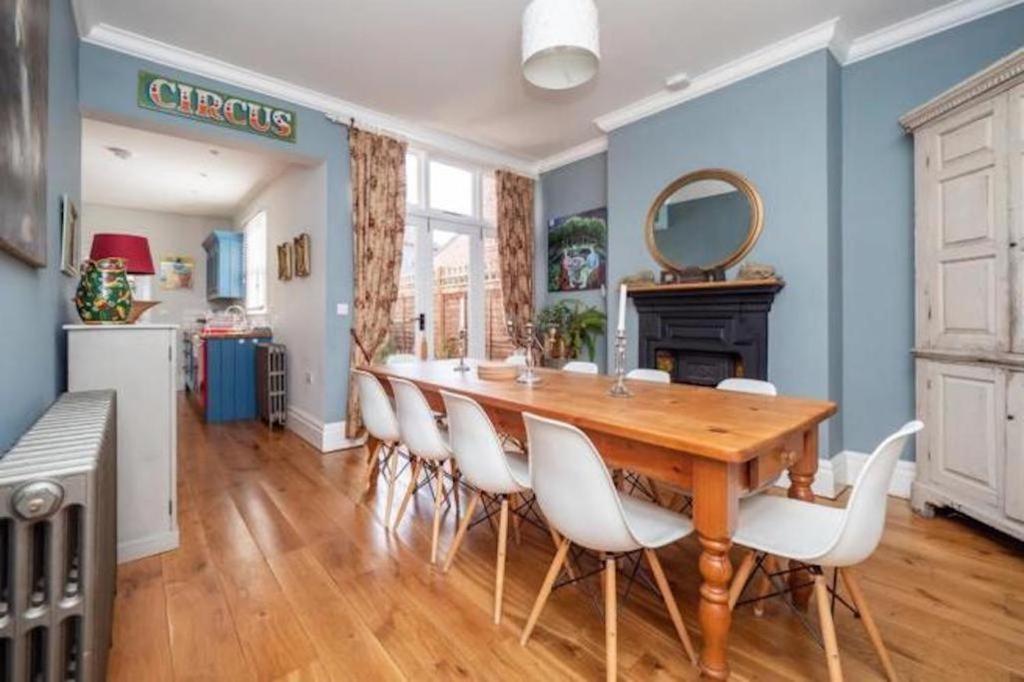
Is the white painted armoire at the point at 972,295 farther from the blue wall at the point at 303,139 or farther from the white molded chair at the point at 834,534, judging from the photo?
the blue wall at the point at 303,139

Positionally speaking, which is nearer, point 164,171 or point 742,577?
point 742,577

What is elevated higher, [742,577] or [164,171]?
[164,171]

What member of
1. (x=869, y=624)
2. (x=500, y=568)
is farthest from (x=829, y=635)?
(x=500, y=568)

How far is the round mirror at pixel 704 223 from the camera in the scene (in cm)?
336

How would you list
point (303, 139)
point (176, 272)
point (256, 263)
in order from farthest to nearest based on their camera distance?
point (176, 272) → point (256, 263) → point (303, 139)

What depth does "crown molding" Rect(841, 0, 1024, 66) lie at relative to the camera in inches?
104

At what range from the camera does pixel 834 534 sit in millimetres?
1378

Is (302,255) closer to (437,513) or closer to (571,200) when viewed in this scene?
(571,200)

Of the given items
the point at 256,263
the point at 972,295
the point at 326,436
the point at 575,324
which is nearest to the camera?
the point at 972,295

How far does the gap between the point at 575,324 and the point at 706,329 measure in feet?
4.96

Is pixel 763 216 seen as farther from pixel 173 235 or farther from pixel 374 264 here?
pixel 173 235

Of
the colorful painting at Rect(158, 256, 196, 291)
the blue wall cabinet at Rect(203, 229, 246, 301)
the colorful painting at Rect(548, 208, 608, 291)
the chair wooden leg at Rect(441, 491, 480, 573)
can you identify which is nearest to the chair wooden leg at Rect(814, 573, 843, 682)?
the chair wooden leg at Rect(441, 491, 480, 573)

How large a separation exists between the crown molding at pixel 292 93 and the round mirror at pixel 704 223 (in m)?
2.02

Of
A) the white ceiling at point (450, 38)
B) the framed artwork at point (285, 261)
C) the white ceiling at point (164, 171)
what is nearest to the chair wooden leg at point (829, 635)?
the white ceiling at point (450, 38)
